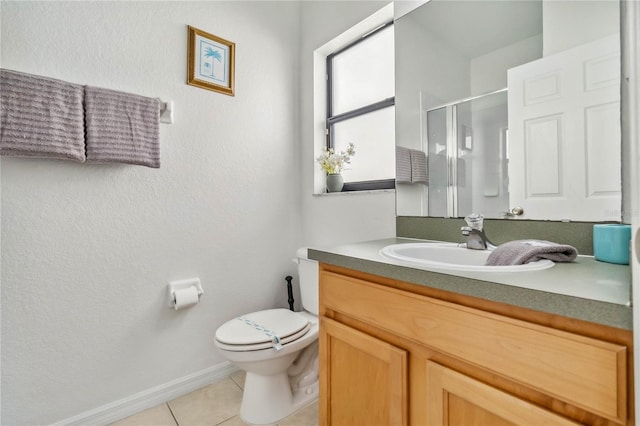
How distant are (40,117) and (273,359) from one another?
4.49 ft

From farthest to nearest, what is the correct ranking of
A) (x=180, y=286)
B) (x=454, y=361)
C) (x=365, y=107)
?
(x=365, y=107)
(x=180, y=286)
(x=454, y=361)

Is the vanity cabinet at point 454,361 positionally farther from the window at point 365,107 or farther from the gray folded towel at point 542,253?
the window at point 365,107

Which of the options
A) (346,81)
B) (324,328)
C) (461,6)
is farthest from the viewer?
(346,81)

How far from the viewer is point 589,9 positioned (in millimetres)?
943

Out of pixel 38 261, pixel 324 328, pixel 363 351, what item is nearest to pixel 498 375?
pixel 363 351

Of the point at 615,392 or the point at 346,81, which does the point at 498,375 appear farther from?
the point at 346,81

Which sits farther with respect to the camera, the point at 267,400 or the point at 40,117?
the point at 267,400

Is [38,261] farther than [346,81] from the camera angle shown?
No

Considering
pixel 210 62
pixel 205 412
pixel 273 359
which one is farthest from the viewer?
pixel 210 62

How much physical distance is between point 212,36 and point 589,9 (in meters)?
1.68

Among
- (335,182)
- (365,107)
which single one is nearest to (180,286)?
(335,182)

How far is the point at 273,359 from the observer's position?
4.40 ft

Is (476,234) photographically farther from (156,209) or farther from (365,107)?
(156,209)

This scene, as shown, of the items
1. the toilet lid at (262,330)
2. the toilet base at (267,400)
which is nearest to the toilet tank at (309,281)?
the toilet lid at (262,330)
